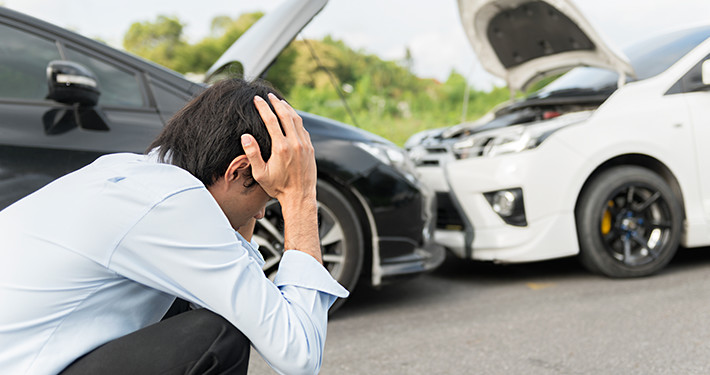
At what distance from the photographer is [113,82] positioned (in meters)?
3.18

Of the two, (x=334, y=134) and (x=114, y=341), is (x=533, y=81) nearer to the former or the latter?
(x=334, y=134)

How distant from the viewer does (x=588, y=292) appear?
384 centimetres

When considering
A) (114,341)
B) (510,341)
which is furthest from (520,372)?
(114,341)

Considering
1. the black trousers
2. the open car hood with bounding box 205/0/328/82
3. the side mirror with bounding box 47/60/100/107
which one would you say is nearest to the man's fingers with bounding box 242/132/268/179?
the black trousers

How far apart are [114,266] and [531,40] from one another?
4.47 meters

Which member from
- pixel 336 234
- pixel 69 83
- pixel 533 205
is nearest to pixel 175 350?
pixel 69 83

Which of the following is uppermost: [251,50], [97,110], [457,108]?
[251,50]

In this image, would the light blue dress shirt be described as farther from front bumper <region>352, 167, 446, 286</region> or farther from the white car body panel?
the white car body panel

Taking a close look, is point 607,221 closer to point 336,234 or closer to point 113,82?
point 336,234

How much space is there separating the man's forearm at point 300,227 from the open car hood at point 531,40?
335 cm

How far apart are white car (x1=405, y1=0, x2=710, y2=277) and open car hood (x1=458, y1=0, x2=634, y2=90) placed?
0.03 metres

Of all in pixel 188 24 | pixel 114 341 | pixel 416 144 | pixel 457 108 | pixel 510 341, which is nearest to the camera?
pixel 114 341

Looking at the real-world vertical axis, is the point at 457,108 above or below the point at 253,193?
below

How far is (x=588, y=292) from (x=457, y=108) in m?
18.2
